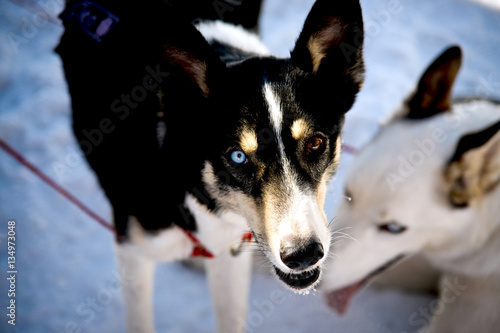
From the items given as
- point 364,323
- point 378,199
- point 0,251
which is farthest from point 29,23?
point 364,323

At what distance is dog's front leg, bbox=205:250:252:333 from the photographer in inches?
73.0

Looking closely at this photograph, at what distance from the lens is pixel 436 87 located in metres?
1.67

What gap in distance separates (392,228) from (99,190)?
1.84m

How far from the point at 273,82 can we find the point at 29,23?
9.96ft

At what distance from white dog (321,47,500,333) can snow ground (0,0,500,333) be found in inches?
7.2

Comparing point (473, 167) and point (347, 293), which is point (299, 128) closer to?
point (473, 167)

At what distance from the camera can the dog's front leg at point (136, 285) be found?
166 cm

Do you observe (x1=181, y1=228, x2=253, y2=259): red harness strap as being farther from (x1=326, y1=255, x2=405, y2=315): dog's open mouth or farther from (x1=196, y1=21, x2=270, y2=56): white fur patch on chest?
(x1=196, y1=21, x2=270, y2=56): white fur patch on chest

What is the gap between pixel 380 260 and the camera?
5.49ft

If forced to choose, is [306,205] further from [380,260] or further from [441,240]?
[441,240]
